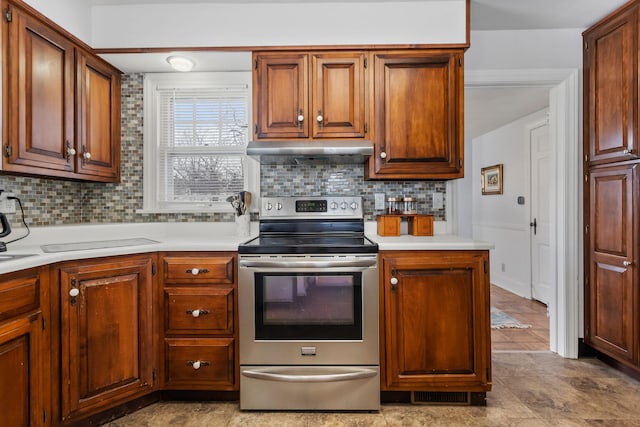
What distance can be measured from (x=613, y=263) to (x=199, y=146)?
3001 millimetres

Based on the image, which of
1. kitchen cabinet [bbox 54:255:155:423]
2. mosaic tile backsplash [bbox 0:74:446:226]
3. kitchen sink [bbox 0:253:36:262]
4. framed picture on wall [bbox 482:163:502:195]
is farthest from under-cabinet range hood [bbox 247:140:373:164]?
framed picture on wall [bbox 482:163:502:195]

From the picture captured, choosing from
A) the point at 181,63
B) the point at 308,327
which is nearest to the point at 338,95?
the point at 181,63

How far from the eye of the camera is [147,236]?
249 cm

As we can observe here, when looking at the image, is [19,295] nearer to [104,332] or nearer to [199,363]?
[104,332]

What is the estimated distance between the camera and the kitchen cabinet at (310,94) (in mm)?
2182

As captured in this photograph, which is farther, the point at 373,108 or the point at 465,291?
the point at 373,108

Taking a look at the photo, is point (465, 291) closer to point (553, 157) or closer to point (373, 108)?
point (373, 108)

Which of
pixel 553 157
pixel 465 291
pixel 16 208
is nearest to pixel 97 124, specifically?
pixel 16 208

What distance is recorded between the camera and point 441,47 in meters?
2.16

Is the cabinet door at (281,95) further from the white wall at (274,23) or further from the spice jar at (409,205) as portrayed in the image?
the spice jar at (409,205)

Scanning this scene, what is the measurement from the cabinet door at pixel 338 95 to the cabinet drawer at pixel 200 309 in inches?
45.0

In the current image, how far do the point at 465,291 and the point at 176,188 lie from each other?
83.5 inches

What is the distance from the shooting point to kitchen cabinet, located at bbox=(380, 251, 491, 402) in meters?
1.92

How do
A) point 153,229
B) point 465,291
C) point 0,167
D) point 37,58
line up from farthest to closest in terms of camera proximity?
point 153,229
point 465,291
point 37,58
point 0,167
